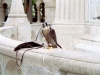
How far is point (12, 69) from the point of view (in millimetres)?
3477

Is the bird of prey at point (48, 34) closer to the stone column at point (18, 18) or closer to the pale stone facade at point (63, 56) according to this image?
the pale stone facade at point (63, 56)

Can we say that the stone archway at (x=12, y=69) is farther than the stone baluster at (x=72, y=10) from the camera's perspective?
No

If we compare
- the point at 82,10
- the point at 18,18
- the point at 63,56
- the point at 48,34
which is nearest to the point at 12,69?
the point at 48,34

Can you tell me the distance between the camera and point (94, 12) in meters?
7.55

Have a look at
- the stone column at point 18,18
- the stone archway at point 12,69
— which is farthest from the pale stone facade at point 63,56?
the stone column at point 18,18

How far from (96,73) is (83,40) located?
4.79 metres

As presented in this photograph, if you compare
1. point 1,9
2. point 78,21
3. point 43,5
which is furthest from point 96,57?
point 1,9

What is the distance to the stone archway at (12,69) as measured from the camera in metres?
3.36

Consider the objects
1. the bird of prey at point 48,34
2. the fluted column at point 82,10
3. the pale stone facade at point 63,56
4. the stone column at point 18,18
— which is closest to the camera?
the pale stone facade at point 63,56

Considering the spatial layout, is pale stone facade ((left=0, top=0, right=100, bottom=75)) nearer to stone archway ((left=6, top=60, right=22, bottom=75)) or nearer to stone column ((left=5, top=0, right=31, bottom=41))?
stone archway ((left=6, top=60, right=22, bottom=75))

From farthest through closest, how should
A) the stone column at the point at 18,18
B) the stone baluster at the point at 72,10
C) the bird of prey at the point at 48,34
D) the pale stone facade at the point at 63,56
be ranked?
the stone column at the point at 18,18 < the stone baluster at the point at 72,10 < the bird of prey at the point at 48,34 < the pale stone facade at the point at 63,56

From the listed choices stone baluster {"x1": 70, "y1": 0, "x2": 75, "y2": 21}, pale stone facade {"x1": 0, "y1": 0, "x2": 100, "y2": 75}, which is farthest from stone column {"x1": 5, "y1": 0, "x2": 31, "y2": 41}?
stone baluster {"x1": 70, "y1": 0, "x2": 75, "y2": 21}

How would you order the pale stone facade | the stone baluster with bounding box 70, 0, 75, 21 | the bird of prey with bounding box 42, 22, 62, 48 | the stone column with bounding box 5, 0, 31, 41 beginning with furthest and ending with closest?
the stone column with bounding box 5, 0, 31, 41 → the stone baluster with bounding box 70, 0, 75, 21 → the bird of prey with bounding box 42, 22, 62, 48 → the pale stone facade

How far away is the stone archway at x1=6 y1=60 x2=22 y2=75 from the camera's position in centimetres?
336
